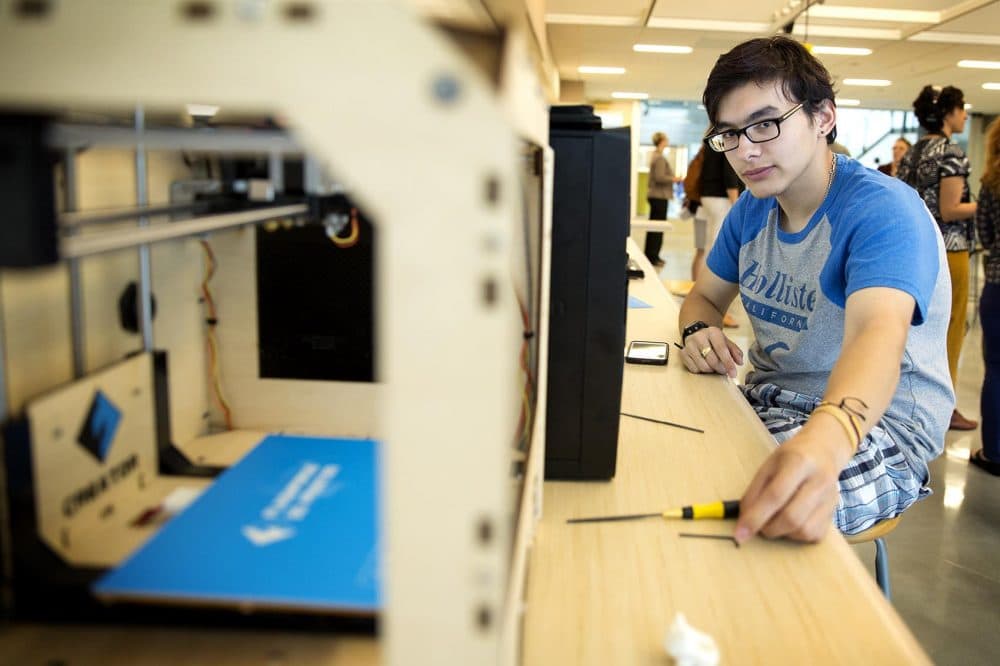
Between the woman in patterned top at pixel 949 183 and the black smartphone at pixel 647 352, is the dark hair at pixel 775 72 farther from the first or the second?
the woman in patterned top at pixel 949 183

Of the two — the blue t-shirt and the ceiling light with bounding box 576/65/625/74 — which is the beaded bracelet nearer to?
the blue t-shirt

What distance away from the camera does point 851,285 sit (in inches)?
45.4

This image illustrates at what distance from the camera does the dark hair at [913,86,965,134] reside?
324 centimetres

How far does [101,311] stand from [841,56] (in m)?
7.67

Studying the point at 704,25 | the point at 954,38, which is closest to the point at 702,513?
the point at 704,25

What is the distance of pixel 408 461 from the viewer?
0.37 m

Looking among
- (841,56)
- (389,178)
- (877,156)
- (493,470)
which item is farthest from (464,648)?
(877,156)

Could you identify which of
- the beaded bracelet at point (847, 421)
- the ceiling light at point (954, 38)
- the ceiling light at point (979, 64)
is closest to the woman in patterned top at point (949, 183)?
the beaded bracelet at point (847, 421)

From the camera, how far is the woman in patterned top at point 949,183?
3166 mm

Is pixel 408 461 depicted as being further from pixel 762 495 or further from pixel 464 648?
pixel 762 495

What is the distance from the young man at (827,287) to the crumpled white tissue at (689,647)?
1.42ft

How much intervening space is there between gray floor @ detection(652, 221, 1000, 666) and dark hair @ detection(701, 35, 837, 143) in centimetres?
119

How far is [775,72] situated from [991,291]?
1.97 meters

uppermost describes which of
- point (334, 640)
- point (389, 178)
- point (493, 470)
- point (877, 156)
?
point (877, 156)
